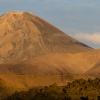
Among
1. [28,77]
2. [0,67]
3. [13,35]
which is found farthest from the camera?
[13,35]

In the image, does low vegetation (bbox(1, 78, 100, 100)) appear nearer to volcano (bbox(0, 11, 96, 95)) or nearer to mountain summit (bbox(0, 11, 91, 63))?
volcano (bbox(0, 11, 96, 95))

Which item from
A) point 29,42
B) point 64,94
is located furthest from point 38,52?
point 64,94

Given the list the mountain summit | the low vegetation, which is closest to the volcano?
the mountain summit

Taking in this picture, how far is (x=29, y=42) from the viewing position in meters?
178

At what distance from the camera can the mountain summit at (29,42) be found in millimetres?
169750

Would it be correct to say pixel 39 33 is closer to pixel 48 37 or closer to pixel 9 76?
pixel 48 37

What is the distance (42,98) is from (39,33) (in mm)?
143782

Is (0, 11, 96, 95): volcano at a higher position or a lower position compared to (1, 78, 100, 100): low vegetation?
higher

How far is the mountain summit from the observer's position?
16975 cm

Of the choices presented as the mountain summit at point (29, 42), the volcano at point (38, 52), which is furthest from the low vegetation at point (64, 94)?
the mountain summit at point (29, 42)

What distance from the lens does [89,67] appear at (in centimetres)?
15238

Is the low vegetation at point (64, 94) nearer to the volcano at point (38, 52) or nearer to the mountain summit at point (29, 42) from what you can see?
the volcano at point (38, 52)

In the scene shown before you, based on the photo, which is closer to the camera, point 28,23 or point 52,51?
point 52,51

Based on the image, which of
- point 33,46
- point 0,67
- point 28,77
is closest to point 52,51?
point 33,46
